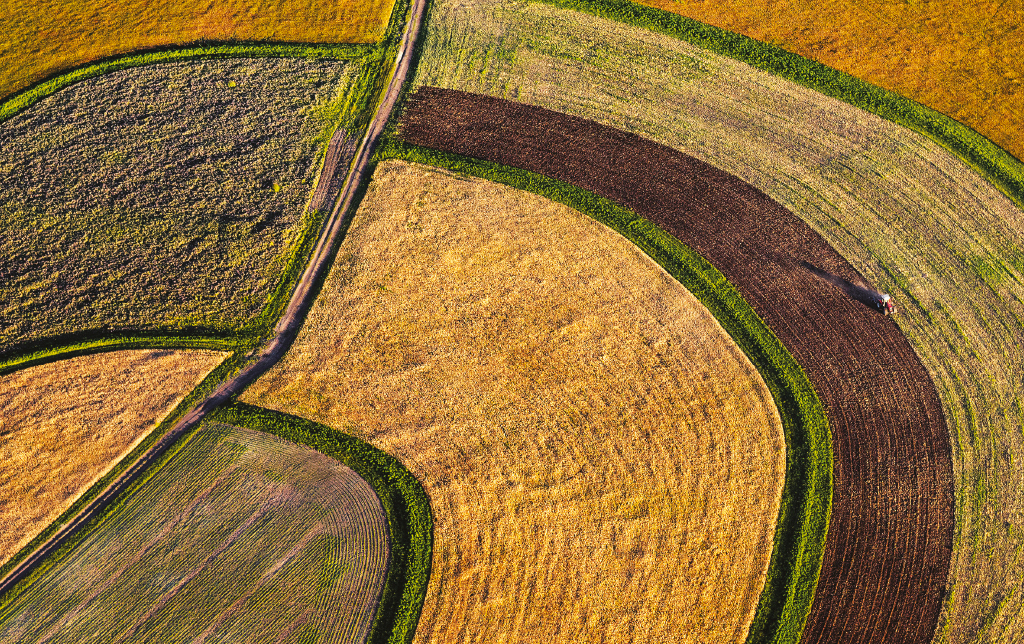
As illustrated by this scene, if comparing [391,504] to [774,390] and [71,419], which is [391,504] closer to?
[71,419]

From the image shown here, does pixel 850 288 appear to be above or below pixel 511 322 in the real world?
above

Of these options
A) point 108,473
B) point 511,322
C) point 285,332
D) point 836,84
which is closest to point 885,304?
point 836,84

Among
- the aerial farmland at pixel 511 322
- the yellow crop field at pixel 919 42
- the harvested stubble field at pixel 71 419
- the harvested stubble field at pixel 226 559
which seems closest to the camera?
the harvested stubble field at pixel 226 559

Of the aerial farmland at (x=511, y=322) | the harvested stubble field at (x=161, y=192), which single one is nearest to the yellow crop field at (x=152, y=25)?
the aerial farmland at (x=511, y=322)

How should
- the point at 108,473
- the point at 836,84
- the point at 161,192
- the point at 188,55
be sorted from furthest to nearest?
1. the point at 836,84
2. the point at 188,55
3. the point at 161,192
4. the point at 108,473

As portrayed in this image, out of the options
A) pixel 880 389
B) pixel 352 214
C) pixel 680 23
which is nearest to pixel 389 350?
pixel 352 214

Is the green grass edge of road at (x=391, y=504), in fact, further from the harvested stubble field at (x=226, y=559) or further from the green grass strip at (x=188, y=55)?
the green grass strip at (x=188, y=55)

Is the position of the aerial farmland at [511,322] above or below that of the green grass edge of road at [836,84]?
below
